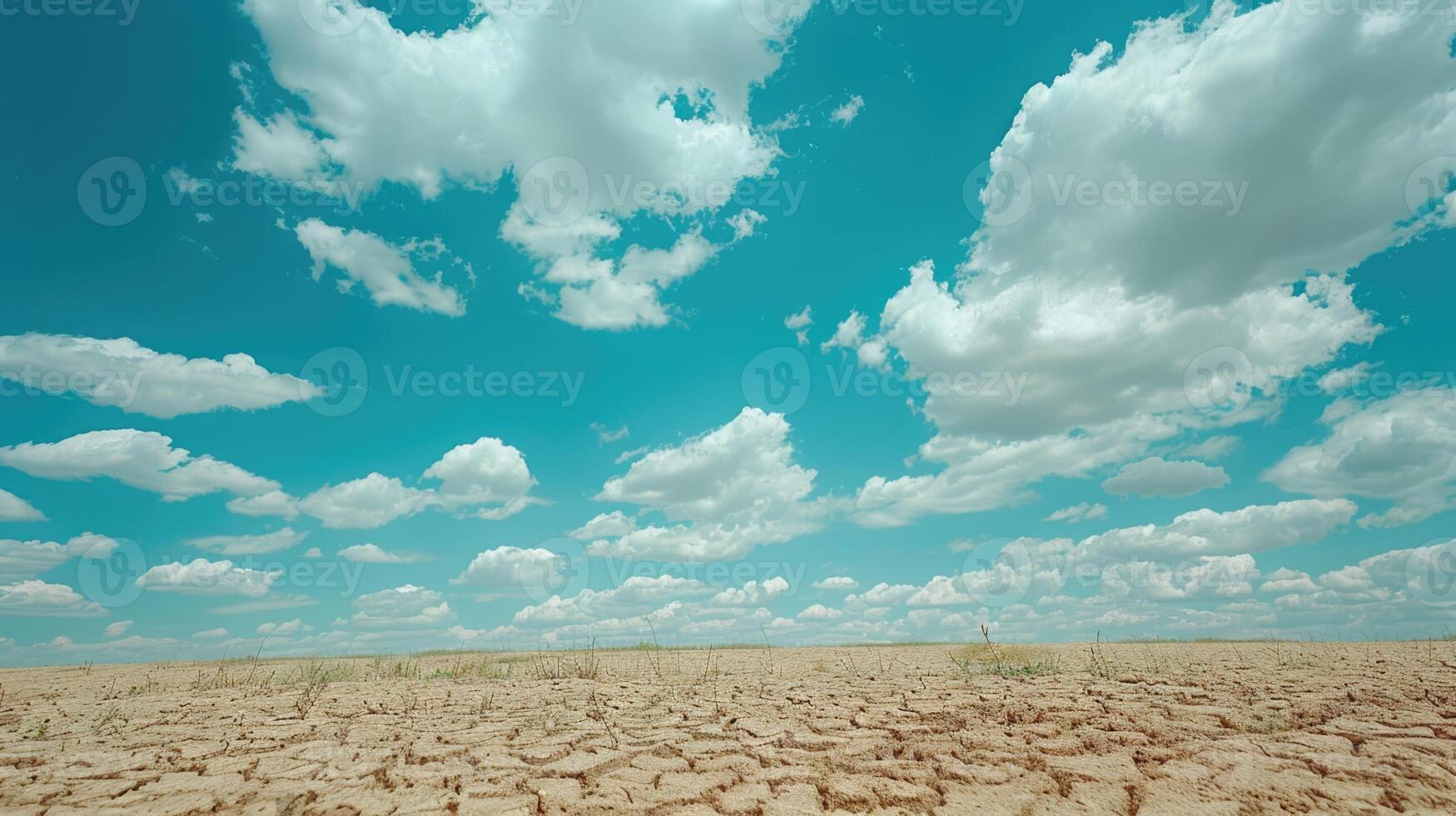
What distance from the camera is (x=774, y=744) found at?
545 cm

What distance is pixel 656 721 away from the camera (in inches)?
254

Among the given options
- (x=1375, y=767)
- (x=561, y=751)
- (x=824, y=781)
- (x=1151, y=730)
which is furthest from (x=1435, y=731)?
(x=561, y=751)

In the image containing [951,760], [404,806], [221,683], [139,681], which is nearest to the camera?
[404,806]

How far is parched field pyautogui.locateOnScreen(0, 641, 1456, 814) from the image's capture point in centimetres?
429

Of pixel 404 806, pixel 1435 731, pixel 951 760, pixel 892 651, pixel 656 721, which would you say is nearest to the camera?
pixel 404 806

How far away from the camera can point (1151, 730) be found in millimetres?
5527

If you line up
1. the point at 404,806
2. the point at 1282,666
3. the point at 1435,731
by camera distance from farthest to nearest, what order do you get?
the point at 1282,666 < the point at 1435,731 < the point at 404,806

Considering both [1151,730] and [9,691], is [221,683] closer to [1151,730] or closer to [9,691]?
[9,691]

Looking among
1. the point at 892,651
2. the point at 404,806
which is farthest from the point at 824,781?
the point at 892,651

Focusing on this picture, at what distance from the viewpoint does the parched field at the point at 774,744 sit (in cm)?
429

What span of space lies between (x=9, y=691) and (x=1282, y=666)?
17.3 m

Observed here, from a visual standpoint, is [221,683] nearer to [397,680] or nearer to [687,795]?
[397,680]

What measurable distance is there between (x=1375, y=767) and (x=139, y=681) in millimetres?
14968

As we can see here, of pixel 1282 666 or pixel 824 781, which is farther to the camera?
pixel 1282 666
